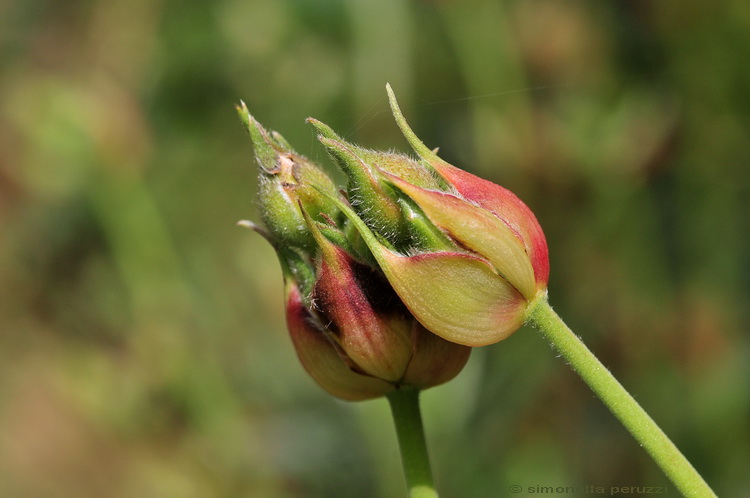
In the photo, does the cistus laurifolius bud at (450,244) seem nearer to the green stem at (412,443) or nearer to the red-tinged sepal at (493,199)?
the red-tinged sepal at (493,199)

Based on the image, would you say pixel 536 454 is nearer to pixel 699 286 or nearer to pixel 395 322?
pixel 699 286

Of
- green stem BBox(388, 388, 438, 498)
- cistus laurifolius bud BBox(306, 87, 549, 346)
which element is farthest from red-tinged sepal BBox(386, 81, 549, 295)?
green stem BBox(388, 388, 438, 498)

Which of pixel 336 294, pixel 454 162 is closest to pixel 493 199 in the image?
pixel 336 294

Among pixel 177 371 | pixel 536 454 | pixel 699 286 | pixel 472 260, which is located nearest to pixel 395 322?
pixel 472 260

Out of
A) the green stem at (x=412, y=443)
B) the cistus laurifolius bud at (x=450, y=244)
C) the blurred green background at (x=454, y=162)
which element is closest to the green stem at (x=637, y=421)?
the cistus laurifolius bud at (x=450, y=244)

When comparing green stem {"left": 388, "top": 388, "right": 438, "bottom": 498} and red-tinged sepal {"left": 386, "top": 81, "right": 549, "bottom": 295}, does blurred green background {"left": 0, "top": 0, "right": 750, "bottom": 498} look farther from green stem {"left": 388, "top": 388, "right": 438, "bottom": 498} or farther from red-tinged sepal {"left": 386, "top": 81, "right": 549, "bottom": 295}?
red-tinged sepal {"left": 386, "top": 81, "right": 549, "bottom": 295}

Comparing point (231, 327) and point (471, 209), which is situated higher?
point (471, 209)
